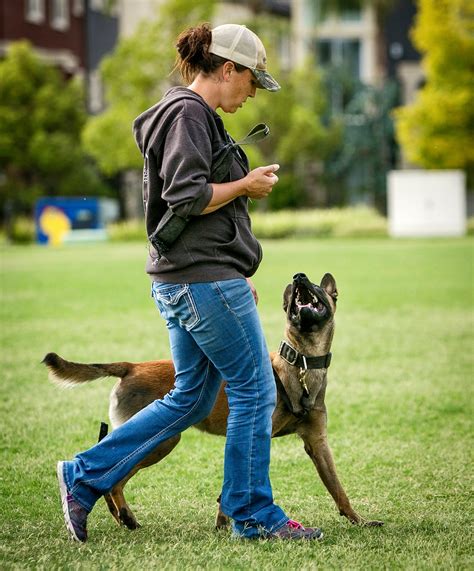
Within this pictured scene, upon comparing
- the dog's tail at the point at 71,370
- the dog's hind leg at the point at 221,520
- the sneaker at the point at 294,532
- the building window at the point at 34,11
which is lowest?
the dog's hind leg at the point at 221,520

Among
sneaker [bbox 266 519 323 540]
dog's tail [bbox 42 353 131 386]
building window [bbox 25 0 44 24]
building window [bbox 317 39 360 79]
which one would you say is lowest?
sneaker [bbox 266 519 323 540]

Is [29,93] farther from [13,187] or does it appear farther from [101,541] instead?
[101,541]

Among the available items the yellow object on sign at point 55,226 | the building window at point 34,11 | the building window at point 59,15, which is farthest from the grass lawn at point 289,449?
the building window at point 59,15

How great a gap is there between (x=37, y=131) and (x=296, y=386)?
119ft

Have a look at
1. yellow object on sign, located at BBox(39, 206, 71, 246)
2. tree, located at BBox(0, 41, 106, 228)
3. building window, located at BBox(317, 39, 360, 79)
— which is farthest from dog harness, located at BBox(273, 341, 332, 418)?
building window, located at BBox(317, 39, 360, 79)

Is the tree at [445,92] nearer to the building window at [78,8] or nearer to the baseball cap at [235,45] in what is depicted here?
the building window at [78,8]

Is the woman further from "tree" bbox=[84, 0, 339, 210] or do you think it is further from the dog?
"tree" bbox=[84, 0, 339, 210]

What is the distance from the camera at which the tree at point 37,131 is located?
39312 millimetres

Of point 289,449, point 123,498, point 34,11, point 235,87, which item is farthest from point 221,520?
point 34,11

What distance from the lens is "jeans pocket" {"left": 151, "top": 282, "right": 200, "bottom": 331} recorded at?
4.24 metres

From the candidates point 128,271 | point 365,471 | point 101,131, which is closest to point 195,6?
point 101,131

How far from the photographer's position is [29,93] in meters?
40.1

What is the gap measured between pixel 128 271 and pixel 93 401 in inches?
528

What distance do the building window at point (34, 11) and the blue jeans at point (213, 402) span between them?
4314 cm
